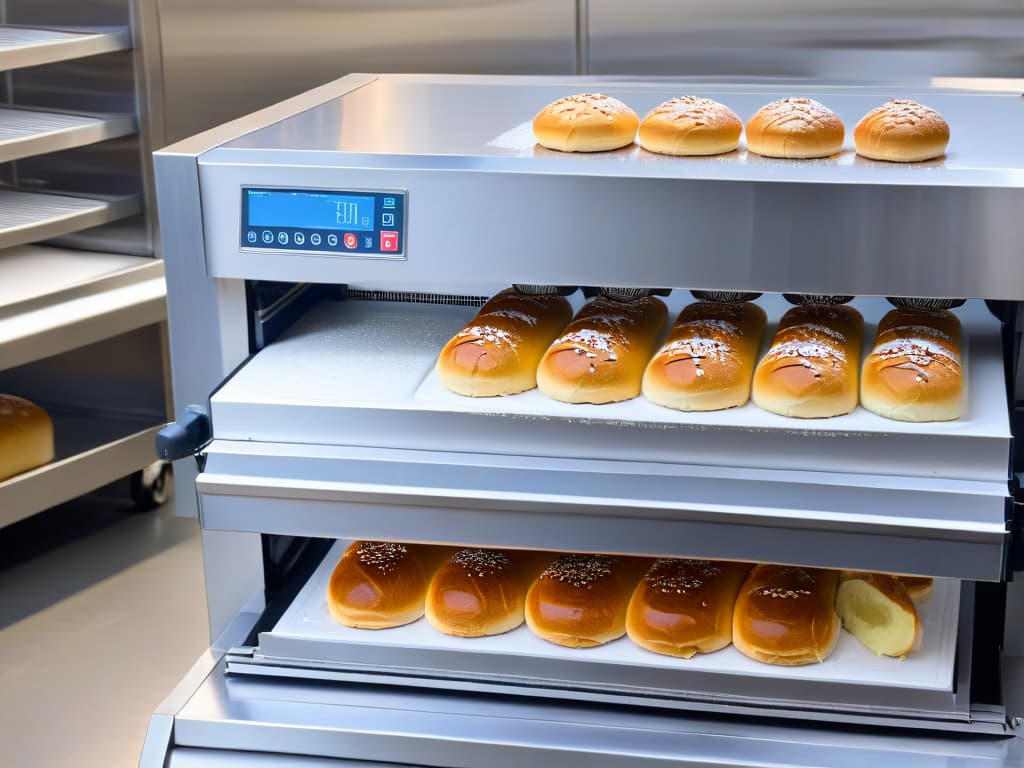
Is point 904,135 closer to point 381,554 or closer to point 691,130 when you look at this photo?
point 691,130

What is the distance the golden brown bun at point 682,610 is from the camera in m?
1.45

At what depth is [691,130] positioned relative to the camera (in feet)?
4.51

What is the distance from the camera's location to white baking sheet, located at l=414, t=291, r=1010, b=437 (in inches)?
50.8

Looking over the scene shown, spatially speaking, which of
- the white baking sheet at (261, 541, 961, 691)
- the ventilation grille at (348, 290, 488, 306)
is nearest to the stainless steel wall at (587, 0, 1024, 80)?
the ventilation grille at (348, 290, 488, 306)

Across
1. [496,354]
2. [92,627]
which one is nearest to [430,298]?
[496,354]

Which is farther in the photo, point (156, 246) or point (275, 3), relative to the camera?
point (156, 246)

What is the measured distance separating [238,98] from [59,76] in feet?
1.33

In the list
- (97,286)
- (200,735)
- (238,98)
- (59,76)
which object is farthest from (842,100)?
(59,76)

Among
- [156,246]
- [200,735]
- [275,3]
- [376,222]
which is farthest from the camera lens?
[156,246]

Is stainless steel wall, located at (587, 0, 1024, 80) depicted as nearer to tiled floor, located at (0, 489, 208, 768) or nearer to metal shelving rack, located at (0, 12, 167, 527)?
metal shelving rack, located at (0, 12, 167, 527)

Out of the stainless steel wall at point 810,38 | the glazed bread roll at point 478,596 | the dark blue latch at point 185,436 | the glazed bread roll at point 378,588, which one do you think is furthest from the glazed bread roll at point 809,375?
the stainless steel wall at point 810,38

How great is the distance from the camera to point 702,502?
1.32 metres

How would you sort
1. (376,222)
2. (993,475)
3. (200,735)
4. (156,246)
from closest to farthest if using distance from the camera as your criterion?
(993,475) → (376,222) → (200,735) → (156,246)

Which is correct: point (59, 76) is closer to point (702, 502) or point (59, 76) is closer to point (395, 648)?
point (395, 648)
